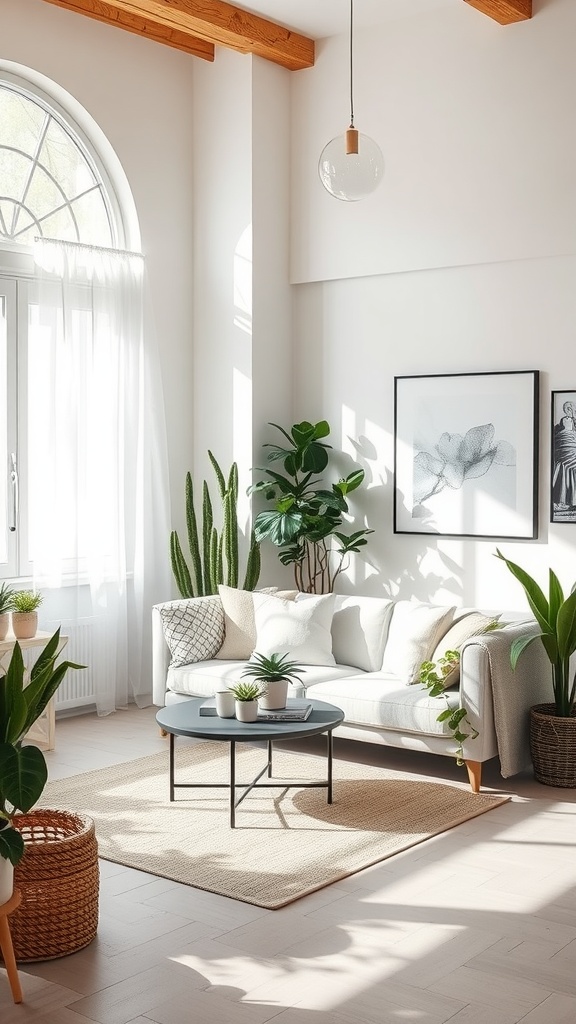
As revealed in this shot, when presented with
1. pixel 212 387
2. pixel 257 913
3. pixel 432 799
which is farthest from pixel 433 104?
pixel 257 913

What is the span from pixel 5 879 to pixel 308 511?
12.6 ft

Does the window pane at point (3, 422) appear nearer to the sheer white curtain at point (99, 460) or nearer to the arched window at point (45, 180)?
the sheer white curtain at point (99, 460)

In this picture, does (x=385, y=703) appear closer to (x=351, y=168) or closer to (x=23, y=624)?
(x=23, y=624)

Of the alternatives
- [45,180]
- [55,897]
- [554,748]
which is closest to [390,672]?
[554,748]

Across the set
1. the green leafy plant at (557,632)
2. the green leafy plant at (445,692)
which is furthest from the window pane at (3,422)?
the green leafy plant at (557,632)

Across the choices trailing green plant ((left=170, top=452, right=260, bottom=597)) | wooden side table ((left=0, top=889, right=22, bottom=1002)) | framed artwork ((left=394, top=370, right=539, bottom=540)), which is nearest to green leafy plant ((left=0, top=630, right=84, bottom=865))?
wooden side table ((left=0, top=889, right=22, bottom=1002))

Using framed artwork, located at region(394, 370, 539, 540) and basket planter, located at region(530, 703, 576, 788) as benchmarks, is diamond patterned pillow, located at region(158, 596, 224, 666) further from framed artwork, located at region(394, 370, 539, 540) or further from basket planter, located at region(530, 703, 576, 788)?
basket planter, located at region(530, 703, 576, 788)

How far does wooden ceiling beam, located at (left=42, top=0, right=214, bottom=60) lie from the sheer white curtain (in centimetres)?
129

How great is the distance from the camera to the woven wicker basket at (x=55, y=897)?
126 inches

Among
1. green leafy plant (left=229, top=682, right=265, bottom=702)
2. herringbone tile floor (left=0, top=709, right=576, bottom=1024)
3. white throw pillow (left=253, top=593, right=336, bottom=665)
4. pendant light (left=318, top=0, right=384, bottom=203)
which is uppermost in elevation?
pendant light (left=318, top=0, right=384, bottom=203)

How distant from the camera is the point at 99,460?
642 centimetres

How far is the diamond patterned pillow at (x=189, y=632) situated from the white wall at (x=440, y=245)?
4.25 feet

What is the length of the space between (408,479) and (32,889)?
387 cm

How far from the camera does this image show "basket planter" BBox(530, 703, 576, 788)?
490cm
